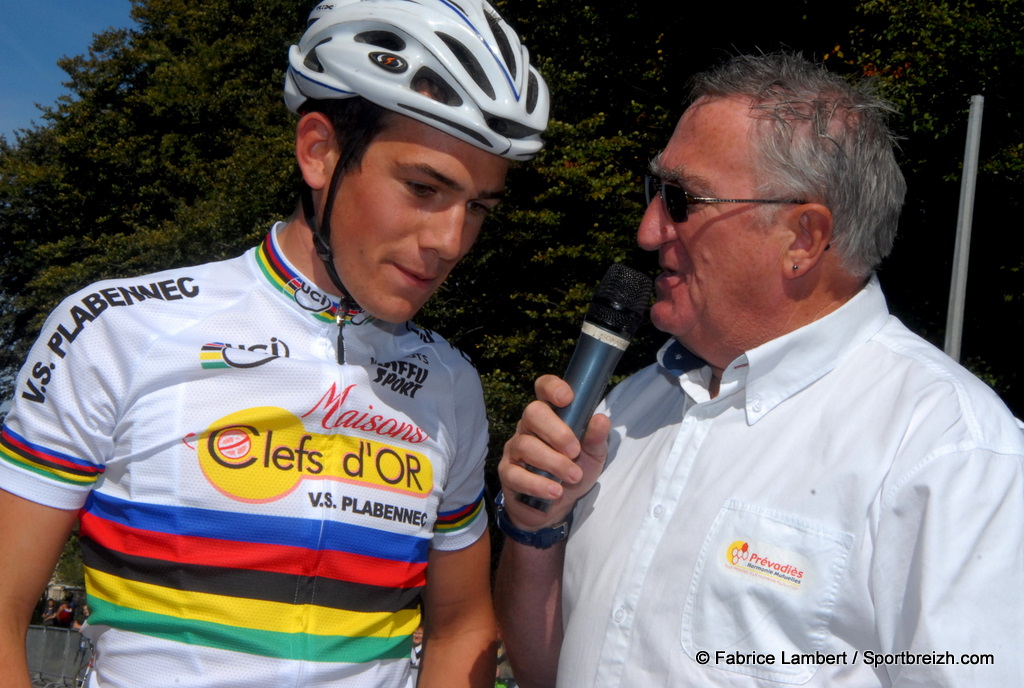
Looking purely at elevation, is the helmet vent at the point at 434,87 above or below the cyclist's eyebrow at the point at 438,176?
above

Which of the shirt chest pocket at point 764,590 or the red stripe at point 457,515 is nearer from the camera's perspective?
the shirt chest pocket at point 764,590

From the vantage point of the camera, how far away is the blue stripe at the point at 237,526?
84.5 inches

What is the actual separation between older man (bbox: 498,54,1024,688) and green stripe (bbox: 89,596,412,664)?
2.09ft

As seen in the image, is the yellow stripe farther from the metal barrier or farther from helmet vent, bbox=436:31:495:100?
the metal barrier

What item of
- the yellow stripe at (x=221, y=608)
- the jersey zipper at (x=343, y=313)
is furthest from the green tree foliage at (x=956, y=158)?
the yellow stripe at (x=221, y=608)

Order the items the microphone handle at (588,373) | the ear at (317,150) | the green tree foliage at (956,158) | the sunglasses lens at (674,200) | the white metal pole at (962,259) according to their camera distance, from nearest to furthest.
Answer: the microphone handle at (588,373) → the ear at (317,150) → the sunglasses lens at (674,200) → the white metal pole at (962,259) → the green tree foliage at (956,158)

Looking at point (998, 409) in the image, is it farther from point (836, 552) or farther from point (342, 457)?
point (342, 457)

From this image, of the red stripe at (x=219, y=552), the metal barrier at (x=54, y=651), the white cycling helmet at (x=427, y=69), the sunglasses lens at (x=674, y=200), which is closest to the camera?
the red stripe at (x=219, y=552)

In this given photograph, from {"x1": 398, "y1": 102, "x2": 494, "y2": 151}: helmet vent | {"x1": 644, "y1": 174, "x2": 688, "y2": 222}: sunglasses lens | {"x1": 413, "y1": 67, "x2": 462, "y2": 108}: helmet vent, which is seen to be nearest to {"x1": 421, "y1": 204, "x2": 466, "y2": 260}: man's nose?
{"x1": 398, "y1": 102, "x2": 494, "y2": 151}: helmet vent

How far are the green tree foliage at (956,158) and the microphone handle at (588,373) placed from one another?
9113 millimetres

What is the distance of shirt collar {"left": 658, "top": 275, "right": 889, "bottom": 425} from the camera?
2348mm

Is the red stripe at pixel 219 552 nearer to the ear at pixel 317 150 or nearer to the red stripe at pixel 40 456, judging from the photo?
the red stripe at pixel 40 456

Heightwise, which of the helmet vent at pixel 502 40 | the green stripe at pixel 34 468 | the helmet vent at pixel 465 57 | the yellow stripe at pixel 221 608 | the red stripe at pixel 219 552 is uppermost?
the helmet vent at pixel 502 40

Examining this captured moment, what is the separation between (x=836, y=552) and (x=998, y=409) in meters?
0.50
